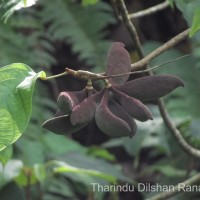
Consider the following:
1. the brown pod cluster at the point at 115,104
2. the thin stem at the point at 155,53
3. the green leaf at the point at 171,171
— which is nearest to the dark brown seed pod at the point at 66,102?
the brown pod cluster at the point at 115,104


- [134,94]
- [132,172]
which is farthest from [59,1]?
[134,94]

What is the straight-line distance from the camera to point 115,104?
41.4 inches

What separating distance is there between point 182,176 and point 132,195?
692mm

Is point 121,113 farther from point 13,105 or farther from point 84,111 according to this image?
point 13,105

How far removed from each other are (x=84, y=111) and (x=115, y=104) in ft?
0.21

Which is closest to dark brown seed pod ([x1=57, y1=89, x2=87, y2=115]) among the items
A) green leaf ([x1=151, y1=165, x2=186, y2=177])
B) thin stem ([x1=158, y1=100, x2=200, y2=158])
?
thin stem ([x1=158, y1=100, x2=200, y2=158])

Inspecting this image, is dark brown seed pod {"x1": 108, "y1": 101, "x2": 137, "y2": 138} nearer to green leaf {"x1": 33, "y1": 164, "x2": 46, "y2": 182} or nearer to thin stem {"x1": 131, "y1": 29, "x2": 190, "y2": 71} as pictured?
thin stem {"x1": 131, "y1": 29, "x2": 190, "y2": 71}

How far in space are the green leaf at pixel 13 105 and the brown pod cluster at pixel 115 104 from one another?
1.6 inches

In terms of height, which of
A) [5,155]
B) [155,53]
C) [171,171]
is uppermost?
[155,53]

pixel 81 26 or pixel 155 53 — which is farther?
pixel 81 26

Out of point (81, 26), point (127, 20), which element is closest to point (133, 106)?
point (127, 20)

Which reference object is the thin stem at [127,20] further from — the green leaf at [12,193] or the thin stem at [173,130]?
the green leaf at [12,193]

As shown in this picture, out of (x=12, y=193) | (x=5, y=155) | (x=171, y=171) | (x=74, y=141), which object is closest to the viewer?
(x=5, y=155)

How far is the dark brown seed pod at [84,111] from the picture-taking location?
999 millimetres
